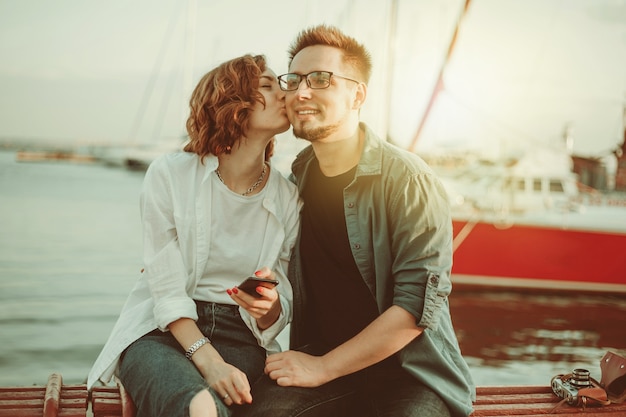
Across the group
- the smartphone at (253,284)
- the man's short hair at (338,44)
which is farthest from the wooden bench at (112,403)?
the man's short hair at (338,44)

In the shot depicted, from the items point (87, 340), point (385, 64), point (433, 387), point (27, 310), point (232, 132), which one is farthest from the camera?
point (385, 64)

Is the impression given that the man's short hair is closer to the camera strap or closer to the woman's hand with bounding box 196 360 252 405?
the woman's hand with bounding box 196 360 252 405

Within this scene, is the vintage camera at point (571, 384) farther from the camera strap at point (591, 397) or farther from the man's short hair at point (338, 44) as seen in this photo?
the man's short hair at point (338, 44)

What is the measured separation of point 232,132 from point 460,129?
17.3 meters

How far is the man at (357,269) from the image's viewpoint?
2.31m

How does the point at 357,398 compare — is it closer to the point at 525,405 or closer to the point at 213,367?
the point at 213,367

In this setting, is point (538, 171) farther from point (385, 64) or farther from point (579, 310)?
point (385, 64)

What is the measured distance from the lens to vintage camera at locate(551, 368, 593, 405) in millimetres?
2854

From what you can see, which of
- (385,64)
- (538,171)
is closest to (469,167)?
(538,171)

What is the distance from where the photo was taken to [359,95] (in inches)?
109

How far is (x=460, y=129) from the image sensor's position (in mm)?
19172

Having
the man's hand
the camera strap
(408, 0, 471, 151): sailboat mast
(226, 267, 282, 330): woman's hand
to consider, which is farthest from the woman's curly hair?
(408, 0, 471, 151): sailboat mast

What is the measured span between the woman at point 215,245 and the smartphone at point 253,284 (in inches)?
0.6

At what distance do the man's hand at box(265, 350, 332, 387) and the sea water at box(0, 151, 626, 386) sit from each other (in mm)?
1592
